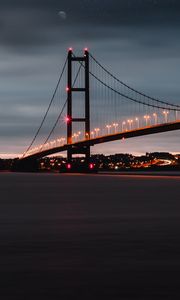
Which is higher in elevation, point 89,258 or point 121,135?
point 121,135

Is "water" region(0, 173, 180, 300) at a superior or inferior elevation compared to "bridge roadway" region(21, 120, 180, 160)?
inferior

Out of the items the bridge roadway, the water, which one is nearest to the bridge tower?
the bridge roadway

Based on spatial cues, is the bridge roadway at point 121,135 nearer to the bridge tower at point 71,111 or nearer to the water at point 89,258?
the bridge tower at point 71,111

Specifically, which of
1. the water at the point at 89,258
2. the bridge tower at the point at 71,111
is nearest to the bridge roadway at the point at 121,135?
the bridge tower at the point at 71,111

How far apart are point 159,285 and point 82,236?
248 inches

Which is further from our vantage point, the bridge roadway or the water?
the bridge roadway

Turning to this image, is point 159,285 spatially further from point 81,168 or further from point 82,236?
point 81,168

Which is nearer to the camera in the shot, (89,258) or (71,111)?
(89,258)

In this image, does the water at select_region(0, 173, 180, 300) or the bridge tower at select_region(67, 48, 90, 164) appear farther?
the bridge tower at select_region(67, 48, 90, 164)

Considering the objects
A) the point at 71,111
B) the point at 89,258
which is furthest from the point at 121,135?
the point at 89,258

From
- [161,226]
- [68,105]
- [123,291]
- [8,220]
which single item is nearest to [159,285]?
[123,291]

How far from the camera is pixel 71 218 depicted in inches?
860

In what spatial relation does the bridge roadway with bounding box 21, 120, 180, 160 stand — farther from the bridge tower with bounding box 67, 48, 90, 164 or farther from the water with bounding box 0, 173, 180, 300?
the water with bounding box 0, 173, 180, 300

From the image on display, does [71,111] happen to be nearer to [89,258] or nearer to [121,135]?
[121,135]
